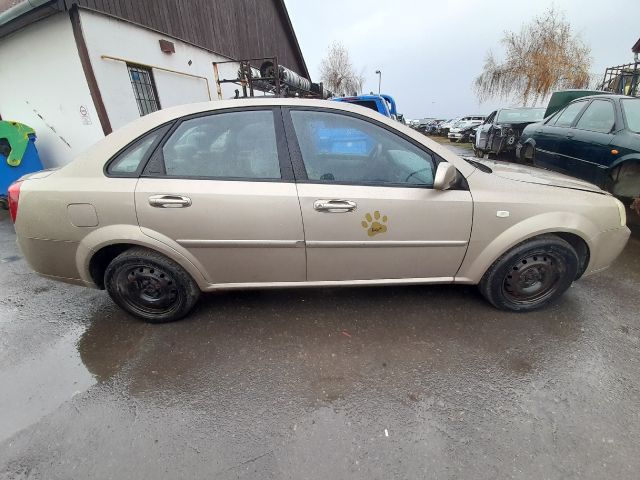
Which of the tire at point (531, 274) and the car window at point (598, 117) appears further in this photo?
the car window at point (598, 117)

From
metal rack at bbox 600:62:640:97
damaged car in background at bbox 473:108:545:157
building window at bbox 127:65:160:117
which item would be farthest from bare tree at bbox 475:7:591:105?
building window at bbox 127:65:160:117

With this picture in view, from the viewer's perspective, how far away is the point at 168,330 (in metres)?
2.52

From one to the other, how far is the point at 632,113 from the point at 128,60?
896 cm

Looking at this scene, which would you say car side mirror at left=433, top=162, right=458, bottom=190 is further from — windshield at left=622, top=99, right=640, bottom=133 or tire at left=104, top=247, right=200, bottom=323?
windshield at left=622, top=99, right=640, bottom=133

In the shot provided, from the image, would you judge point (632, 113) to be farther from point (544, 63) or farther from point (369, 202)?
point (544, 63)

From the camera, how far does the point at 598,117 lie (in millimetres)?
4477

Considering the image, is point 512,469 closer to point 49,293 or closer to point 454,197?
point 454,197

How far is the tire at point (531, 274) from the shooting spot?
236 cm

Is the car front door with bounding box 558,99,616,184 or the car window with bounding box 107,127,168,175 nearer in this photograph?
the car window with bounding box 107,127,168,175

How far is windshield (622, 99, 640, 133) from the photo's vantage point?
156 inches

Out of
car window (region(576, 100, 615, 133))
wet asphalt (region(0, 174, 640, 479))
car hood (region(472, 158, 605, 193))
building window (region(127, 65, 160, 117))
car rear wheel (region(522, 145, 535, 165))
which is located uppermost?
building window (region(127, 65, 160, 117))

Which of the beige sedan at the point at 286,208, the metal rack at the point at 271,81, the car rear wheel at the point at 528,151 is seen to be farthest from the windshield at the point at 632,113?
the metal rack at the point at 271,81

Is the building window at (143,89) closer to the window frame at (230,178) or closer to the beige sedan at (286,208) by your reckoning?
the beige sedan at (286,208)

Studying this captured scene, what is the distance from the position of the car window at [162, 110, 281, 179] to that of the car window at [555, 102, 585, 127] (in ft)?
17.2
